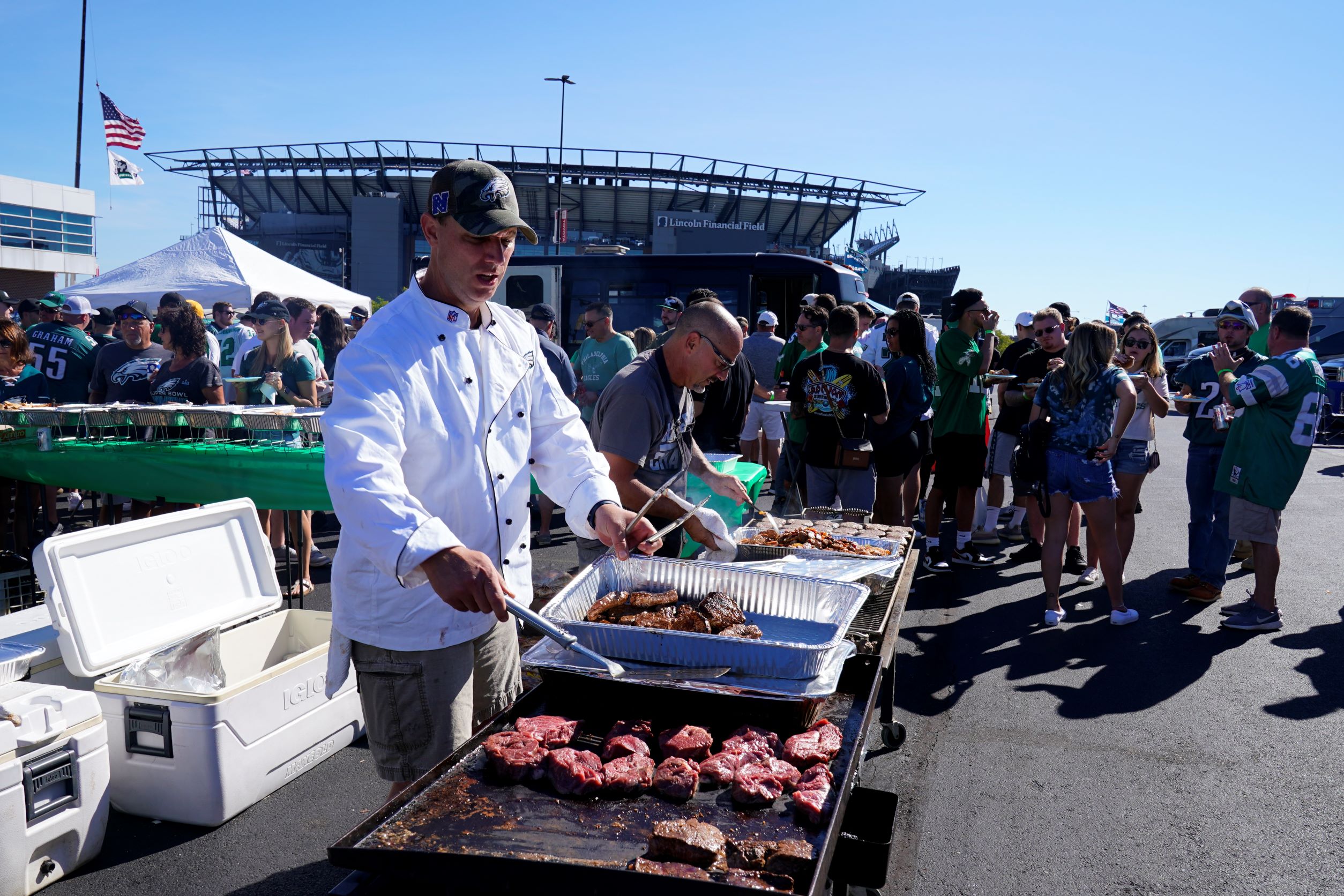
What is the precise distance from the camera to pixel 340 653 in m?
2.17

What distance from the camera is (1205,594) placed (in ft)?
21.5

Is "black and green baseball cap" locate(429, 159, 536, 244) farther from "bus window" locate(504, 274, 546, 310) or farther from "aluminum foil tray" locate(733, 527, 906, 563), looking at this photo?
"bus window" locate(504, 274, 546, 310)

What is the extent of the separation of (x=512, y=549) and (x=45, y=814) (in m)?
2.06

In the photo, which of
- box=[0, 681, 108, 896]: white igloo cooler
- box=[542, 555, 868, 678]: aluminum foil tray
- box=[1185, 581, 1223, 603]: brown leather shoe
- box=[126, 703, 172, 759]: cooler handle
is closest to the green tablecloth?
box=[126, 703, 172, 759]: cooler handle

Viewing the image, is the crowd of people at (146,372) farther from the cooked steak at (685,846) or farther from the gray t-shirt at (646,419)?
the cooked steak at (685,846)

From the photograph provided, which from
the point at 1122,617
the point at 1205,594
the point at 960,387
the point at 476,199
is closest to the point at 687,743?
the point at 476,199

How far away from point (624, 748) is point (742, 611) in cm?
88

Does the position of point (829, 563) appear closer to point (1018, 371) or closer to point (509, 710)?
point (509, 710)

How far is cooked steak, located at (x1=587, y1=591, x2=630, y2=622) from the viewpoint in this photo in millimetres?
2516

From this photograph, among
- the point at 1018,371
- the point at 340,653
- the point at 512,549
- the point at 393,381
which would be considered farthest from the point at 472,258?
the point at 1018,371

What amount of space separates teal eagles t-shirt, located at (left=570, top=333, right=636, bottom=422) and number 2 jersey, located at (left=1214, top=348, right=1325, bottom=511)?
18.1ft

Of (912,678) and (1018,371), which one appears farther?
(1018,371)

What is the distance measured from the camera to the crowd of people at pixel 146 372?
20.1 ft

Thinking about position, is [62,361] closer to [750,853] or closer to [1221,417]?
[750,853]
